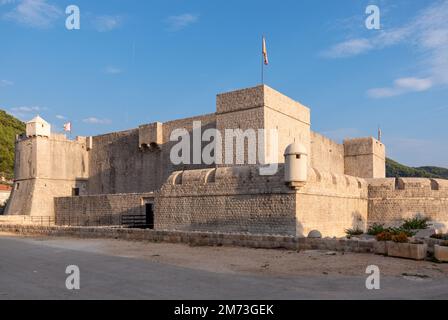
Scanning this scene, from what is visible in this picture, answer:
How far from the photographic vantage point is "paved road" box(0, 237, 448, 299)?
6.54 meters

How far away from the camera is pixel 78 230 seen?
18172 mm

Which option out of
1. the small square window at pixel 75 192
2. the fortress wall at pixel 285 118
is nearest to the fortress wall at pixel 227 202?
the fortress wall at pixel 285 118

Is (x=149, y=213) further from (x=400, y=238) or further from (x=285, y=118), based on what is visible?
(x=400, y=238)

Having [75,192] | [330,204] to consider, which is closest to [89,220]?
[75,192]

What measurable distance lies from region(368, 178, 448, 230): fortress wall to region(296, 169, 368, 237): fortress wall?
715 millimetres

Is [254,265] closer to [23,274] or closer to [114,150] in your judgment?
[23,274]

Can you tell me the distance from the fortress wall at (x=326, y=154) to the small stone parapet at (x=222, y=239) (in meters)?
18.1

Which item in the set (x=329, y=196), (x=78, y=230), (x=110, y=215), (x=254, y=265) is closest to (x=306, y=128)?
(x=329, y=196)

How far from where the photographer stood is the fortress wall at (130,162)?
103 ft

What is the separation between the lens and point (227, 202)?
61.0ft

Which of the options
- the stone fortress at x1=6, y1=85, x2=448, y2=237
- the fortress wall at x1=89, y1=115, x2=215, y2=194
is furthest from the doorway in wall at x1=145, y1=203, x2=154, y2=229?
the fortress wall at x1=89, y1=115, x2=215, y2=194

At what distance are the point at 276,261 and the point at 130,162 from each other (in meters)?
26.6

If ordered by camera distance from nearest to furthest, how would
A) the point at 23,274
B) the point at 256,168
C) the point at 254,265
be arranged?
the point at 23,274
the point at 254,265
the point at 256,168
